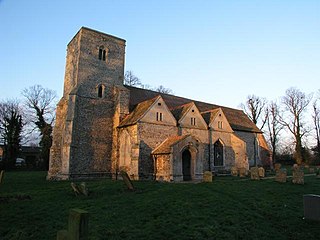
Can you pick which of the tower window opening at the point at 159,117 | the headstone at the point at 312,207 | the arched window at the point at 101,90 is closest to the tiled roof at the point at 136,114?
the tower window opening at the point at 159,117

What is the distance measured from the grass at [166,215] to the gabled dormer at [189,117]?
1169cm

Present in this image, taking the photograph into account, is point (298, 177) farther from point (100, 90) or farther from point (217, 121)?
point (100, 90)

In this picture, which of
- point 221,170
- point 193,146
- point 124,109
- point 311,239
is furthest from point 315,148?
point 311,239

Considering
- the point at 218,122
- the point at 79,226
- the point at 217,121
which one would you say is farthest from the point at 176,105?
the point at 79,226

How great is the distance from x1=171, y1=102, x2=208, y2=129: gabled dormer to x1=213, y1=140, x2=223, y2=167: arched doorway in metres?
2.89

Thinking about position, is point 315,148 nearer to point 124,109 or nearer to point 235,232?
point 124,109

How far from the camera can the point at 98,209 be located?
982 cm

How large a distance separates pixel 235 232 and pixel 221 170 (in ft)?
66.0

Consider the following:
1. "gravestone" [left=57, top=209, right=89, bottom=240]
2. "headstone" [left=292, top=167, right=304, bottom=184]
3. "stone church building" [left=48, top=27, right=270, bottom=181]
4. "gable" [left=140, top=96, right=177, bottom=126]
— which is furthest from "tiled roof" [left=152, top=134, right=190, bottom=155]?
"gravestone" [left=57, top=209, right=89, bottom=240]

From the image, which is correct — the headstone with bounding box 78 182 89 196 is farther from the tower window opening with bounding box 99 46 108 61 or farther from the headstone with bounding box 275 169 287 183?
the tower window opening with bounding box 99 46 108 61

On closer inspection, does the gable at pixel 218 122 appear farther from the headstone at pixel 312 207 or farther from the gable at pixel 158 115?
the headstone at pixel 312 207

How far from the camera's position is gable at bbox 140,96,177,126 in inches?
858

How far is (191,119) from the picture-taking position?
2495cm

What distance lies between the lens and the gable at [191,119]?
24264 millimetres
